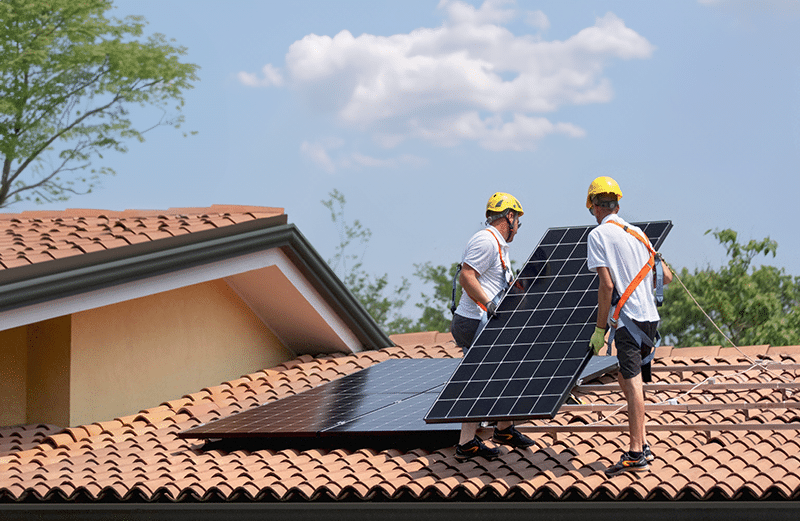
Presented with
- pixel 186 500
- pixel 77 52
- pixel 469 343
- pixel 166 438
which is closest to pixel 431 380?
pixel 469 343

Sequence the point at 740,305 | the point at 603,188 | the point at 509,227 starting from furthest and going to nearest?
the point at 740,305 → the point at 509,227 → the point at 603,188

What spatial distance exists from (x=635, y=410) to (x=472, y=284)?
196 cm

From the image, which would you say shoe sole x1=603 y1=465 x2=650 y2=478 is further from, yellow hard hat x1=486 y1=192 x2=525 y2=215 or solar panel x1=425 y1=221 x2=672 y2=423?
yellow hard hat x1=486 y1=192 x2=525 y2=215

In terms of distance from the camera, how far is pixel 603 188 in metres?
7.70

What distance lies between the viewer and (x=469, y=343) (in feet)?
29.8

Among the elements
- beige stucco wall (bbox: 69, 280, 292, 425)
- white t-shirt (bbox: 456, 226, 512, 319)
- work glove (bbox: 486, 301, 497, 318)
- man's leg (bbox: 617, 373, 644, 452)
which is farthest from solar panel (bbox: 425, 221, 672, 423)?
beige stucco wall (bbox: 69, 280, 292, 425)

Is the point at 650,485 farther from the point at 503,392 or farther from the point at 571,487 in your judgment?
the point at 503,392

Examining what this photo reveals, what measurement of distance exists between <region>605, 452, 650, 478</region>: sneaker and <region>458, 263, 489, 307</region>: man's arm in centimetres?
197

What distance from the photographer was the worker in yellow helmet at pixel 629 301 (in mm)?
7434

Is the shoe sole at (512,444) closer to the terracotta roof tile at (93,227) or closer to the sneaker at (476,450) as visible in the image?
the sneaker at (476,450)

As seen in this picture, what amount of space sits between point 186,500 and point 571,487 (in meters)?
3.30

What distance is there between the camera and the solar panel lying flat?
9.17 m

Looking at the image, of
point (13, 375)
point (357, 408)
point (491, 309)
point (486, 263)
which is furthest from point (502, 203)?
point (13, 375)

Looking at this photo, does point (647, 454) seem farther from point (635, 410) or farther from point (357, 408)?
point (357, 408)
